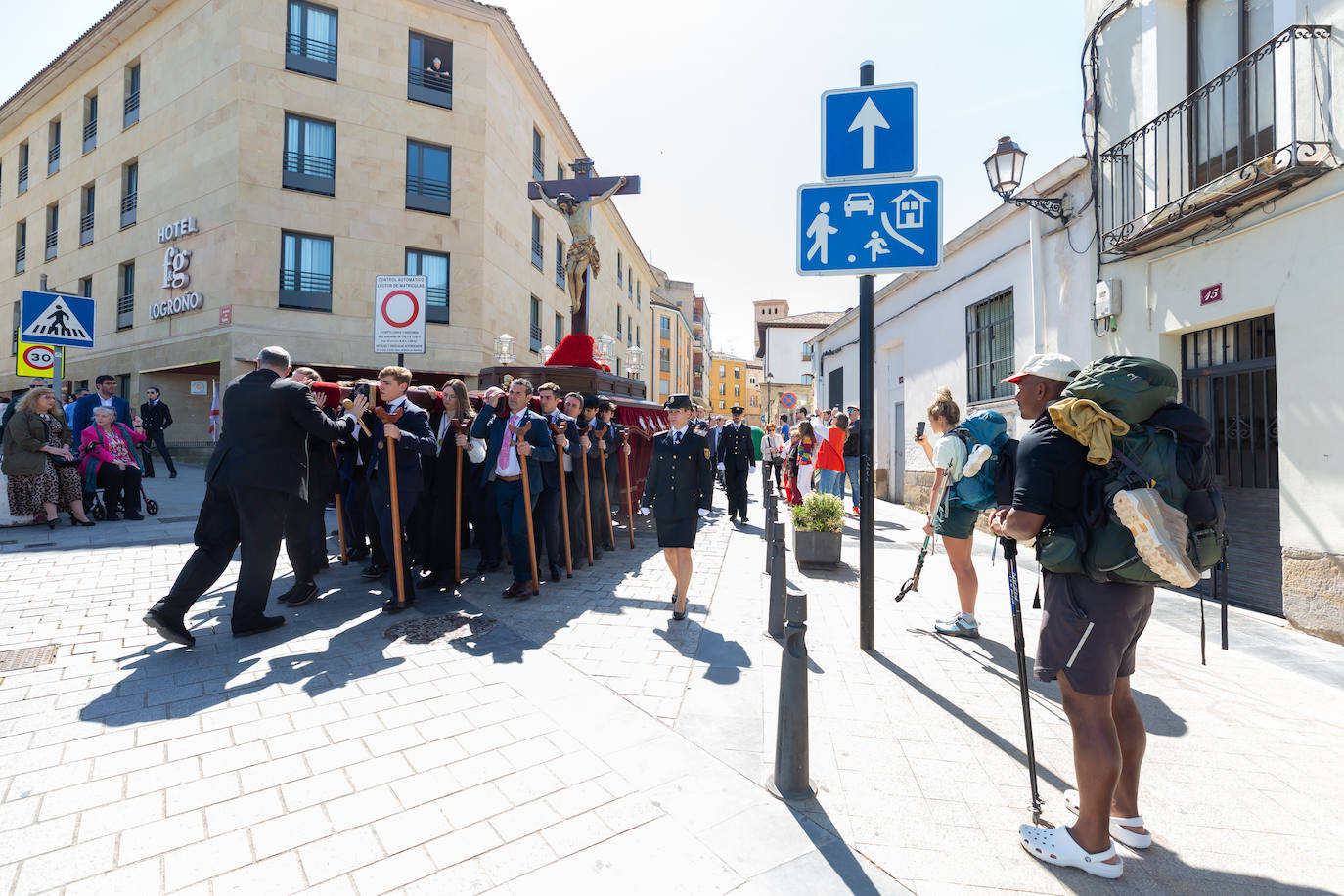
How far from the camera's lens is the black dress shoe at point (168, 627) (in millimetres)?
4062

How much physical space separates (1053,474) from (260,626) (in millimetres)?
5252

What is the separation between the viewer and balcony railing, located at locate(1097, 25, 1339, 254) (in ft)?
16.9

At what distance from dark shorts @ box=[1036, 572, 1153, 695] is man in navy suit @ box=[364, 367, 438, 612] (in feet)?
15.8

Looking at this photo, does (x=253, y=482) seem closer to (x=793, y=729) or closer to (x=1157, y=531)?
(x=793, y=729)

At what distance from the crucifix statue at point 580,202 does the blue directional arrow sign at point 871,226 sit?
20.9 feet

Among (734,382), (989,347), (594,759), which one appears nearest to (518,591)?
(594,759)

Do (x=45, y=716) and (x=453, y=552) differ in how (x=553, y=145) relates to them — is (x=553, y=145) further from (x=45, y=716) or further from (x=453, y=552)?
(x=45, y=716)

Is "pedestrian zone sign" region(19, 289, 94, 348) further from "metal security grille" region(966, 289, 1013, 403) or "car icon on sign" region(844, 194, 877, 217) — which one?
"metal security grille" region(966, 289, 1013, 403)

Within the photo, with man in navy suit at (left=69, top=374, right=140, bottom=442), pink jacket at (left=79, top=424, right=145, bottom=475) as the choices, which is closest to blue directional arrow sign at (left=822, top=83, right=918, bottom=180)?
pink jacket at (left=79, top=424, right=145, bottom=475)

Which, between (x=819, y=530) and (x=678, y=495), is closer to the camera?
(x=678, y=495)

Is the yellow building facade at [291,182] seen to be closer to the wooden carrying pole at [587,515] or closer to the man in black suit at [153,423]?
the man in black suit at [153,423]

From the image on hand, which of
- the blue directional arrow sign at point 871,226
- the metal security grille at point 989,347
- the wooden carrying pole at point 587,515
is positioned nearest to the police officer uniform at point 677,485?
the wooden carrying pole at point 587,515

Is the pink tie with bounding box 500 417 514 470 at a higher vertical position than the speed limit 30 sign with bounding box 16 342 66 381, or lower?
lower

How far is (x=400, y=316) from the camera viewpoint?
8.16m
